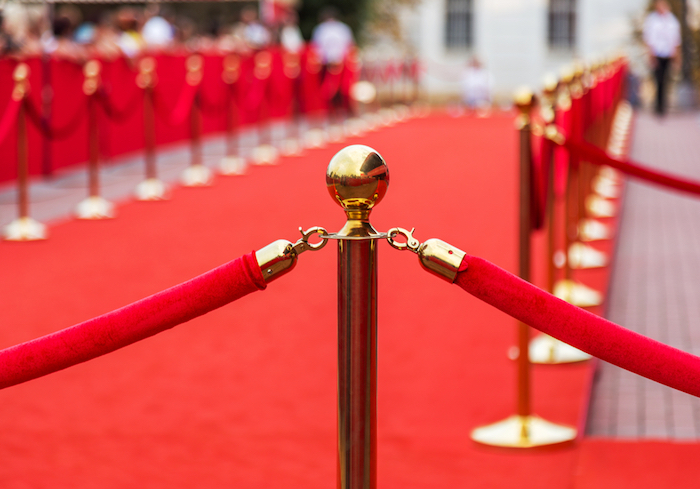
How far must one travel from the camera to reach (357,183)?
82.0 inches

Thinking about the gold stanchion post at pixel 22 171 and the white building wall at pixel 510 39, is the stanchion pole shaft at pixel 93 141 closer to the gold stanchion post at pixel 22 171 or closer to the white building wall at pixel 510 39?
the gold stanchion post at pixel 22 171

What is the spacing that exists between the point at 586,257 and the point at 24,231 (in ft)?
12.8

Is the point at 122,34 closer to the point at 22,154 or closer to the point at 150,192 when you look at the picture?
the point at 150,192

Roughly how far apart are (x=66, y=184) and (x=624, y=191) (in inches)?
220

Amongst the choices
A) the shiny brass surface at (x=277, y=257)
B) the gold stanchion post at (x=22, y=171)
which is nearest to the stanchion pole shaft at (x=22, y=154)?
the gold stanchion post at (x=22, y=171)

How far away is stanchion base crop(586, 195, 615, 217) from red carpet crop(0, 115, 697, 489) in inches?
54.1

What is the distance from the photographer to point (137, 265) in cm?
655

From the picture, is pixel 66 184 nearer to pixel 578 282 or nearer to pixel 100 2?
pixel 578 282

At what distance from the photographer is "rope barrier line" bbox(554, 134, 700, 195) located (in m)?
4.10

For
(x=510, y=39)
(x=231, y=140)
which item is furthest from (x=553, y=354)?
(x=510, y=39)

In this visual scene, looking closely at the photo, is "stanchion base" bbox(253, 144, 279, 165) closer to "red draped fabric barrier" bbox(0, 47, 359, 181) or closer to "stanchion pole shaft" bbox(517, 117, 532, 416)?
"red draped fabric barrier" bbox(0, 47, 359, 181)

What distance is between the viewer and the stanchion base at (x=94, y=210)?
8461mm

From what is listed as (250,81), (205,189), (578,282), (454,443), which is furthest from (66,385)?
(250,81)

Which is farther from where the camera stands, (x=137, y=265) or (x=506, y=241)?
(x=506, y=241)
